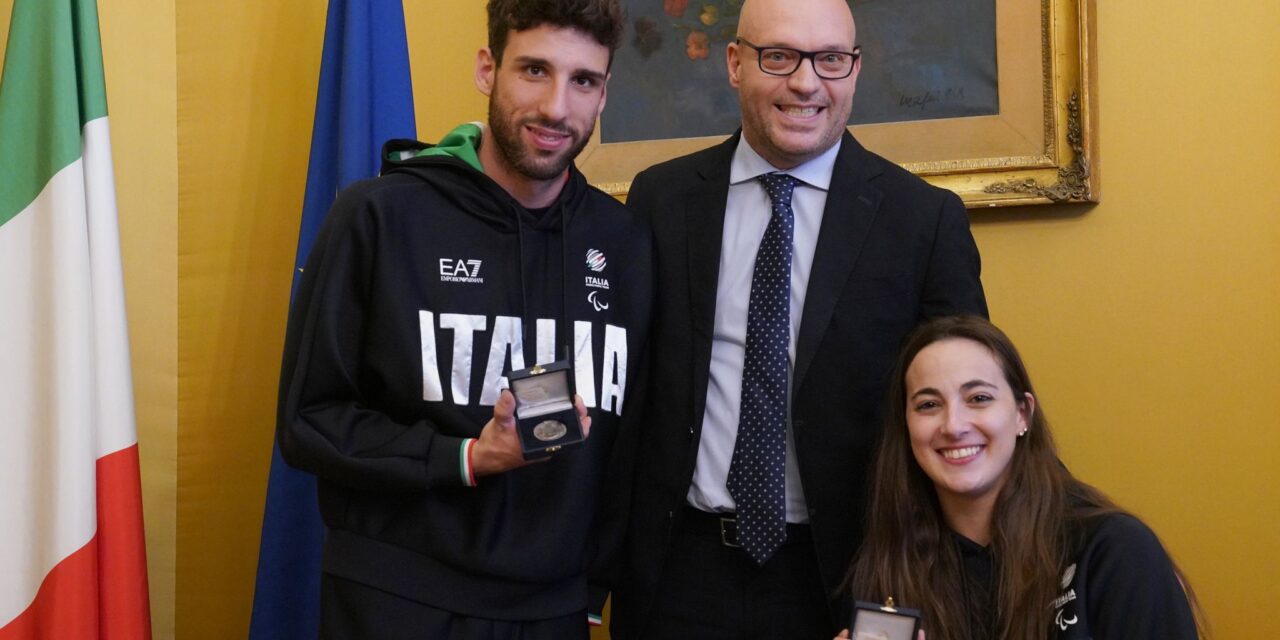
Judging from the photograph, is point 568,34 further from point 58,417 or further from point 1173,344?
point 1173,344

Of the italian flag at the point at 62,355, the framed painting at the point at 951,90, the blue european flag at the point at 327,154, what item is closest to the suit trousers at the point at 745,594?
the framed painting at the point at 951,90

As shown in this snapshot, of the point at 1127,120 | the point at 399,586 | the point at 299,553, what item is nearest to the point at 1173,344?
the point at 1127,120

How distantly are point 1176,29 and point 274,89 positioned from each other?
90.5 inches

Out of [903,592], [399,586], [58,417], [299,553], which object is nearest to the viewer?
[399,586]

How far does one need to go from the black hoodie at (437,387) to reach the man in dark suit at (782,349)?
19cm

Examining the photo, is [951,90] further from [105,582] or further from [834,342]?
[105,582]

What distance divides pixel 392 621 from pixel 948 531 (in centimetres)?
96

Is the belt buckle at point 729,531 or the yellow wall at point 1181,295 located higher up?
the yellow wall at point 1181,295

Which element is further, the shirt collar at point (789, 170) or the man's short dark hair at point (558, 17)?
the shirt collar at point (789, 170)

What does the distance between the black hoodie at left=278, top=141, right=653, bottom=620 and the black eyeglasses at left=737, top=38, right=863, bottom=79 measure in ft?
1.78

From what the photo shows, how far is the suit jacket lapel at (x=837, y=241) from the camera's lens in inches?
81.3

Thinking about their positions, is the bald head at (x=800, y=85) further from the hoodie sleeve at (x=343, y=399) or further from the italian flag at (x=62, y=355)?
the italian flag at (x=62, y=355)

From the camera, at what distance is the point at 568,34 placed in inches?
77.8

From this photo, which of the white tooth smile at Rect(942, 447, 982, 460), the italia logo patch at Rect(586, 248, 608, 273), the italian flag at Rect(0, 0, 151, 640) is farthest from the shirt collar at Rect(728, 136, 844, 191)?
the italian flag at Rect(0, 0, 151, 640)
